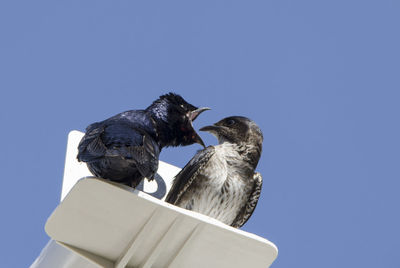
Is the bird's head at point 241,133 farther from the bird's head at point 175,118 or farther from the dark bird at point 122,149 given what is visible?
the dark bird at point 122,149

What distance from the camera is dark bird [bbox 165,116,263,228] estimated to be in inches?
193

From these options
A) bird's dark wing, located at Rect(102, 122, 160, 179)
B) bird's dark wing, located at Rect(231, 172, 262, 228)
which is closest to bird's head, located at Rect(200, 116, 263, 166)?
bird's dark wing, located at Rect(231, 172, 262, 228)

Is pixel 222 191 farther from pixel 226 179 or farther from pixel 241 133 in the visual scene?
pixel 241 133

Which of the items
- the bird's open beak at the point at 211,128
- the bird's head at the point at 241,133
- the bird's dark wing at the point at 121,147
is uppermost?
the bird's head at the point at 241,133

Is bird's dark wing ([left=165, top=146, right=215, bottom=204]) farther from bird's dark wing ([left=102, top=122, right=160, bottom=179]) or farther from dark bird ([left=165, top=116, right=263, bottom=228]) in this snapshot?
bird's dark wing ([left=102, top=122, right=160, bottom=179])

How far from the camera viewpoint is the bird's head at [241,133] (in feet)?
17.3

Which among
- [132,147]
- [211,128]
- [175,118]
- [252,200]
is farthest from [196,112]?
[132,147]

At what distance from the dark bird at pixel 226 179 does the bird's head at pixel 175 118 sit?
220 millimetres

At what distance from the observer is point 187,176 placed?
4.93 meters

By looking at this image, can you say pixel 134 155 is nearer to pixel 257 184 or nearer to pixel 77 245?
pixel 77 245

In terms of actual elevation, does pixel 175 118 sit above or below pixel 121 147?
above

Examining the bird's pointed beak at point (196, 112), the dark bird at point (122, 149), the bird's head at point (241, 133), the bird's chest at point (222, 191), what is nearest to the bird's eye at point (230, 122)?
the bird's head at point (241, 133)

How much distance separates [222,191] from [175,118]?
652 millimetres

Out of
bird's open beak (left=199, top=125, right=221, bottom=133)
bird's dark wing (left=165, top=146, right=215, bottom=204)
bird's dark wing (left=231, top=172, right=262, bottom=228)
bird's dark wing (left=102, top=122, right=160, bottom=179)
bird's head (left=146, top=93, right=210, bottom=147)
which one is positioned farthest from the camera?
bird's open beak (left=199, top=125, right=221, bottom=133)
